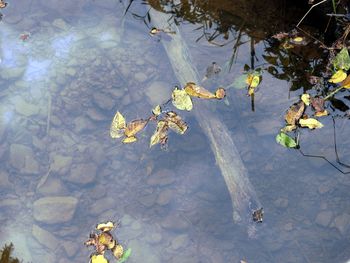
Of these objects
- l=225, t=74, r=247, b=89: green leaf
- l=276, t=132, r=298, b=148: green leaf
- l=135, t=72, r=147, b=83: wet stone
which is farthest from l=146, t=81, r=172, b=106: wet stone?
l=276, t=132, r=298, b=148: green leaf

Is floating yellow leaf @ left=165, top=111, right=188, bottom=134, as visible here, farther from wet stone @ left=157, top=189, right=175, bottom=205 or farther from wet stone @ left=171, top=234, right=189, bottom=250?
wet stone @ left=171, top=234, right=189, bottom=250

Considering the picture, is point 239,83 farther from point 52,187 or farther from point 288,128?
point 52,187

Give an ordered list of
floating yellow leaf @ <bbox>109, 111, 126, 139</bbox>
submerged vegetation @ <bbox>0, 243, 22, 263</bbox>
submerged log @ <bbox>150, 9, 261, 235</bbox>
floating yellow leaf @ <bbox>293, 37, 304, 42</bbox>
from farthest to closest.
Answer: floating yellow leaf @ <bbox>293, 37, 304, 42</bbox>
floating yellow leaf @ <bbox>109, 111, 126, 139</bbox>
submerged log @ <bbox>150, 9, 261, 235</bbox>
submerged vegetation @ <bbox>0, 243, 22, 263</bbox>

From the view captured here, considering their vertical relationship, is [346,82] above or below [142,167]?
above

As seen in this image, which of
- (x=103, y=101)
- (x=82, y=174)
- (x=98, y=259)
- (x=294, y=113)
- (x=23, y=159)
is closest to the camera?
(x=98, y=259)

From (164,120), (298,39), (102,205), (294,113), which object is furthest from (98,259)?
(298,39)
